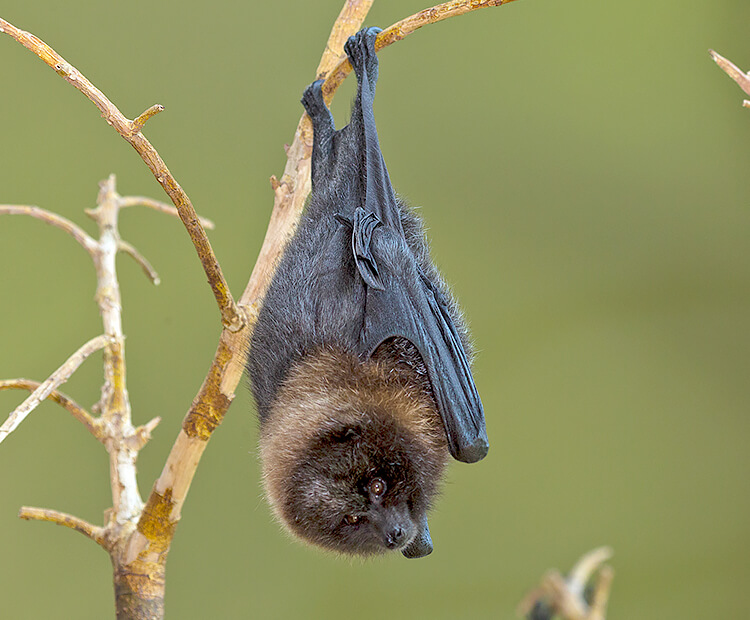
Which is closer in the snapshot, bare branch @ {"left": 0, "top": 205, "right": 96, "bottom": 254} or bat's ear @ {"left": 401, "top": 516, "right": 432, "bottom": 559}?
bat's ear @ {"left": 401, "top": 516, "right": 432, "bottom": 559}

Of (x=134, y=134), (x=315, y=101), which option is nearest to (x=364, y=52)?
(x=315, y=101)

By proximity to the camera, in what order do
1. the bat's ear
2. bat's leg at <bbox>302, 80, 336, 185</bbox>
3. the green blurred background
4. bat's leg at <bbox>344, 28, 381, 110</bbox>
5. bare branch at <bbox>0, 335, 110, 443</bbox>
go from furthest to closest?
the green blurred background → bat's leg at <bbox>302, 80, 336, 185</bbox> → bat's leg at <bbox>344, 28, 381, 110</bbox> → the bat's ear → bare branch at <bbox>0, 335, 110, 443</bbox>

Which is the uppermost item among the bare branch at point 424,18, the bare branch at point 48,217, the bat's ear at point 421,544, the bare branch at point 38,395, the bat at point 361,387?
the bare branch at point 48,217

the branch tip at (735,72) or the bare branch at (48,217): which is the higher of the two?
the bare branch at (48,217)

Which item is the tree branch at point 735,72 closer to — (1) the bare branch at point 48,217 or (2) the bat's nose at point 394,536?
(2) the bat's nose at point 394,536

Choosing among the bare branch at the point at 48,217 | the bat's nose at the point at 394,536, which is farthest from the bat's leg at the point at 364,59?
the bat's nose at the point at 394,536

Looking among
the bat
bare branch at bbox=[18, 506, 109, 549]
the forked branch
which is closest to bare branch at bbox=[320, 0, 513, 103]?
the forked branch

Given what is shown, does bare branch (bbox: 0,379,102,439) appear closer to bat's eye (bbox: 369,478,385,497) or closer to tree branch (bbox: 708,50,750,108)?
bat's eye (bbox: 369,478,385,497)
